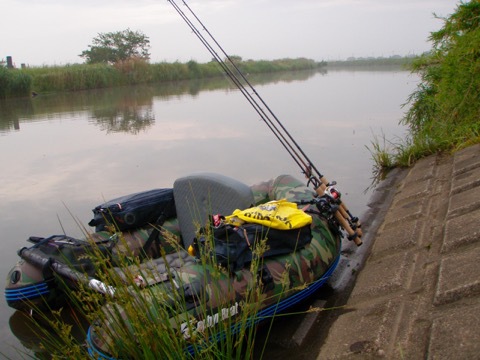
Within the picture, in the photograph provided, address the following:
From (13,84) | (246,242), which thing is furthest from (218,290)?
(13,84)

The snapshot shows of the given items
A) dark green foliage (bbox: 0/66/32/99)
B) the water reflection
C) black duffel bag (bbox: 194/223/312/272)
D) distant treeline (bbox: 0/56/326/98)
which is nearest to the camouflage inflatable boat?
black duffel bag (bbox: 194/223/312/272)

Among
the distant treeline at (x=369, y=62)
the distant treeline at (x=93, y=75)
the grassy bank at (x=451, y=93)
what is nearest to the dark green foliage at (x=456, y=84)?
the grassy bank at (x=451, y=93)

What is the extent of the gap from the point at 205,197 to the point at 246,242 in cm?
93

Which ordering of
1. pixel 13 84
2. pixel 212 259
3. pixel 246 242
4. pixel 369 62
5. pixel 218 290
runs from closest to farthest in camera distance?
pixel 212 259 < pixel 218 290 < pixel 246 242 < pixel 13 84 < pixel 369 62

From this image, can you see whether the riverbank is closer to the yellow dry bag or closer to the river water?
the yellow dry bag

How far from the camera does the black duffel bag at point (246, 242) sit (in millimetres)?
2629

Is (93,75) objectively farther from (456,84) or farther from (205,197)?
(205,197)

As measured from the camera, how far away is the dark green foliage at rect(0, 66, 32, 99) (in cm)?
1712

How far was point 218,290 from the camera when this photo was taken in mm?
2477

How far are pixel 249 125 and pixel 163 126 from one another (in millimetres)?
1986

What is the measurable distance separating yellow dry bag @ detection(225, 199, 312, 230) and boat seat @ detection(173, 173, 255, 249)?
18.8 inches

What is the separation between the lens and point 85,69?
73.3ft

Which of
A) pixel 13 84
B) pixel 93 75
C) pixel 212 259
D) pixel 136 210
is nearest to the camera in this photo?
pixel 212 259

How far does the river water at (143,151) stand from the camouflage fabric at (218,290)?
53.9 inches
